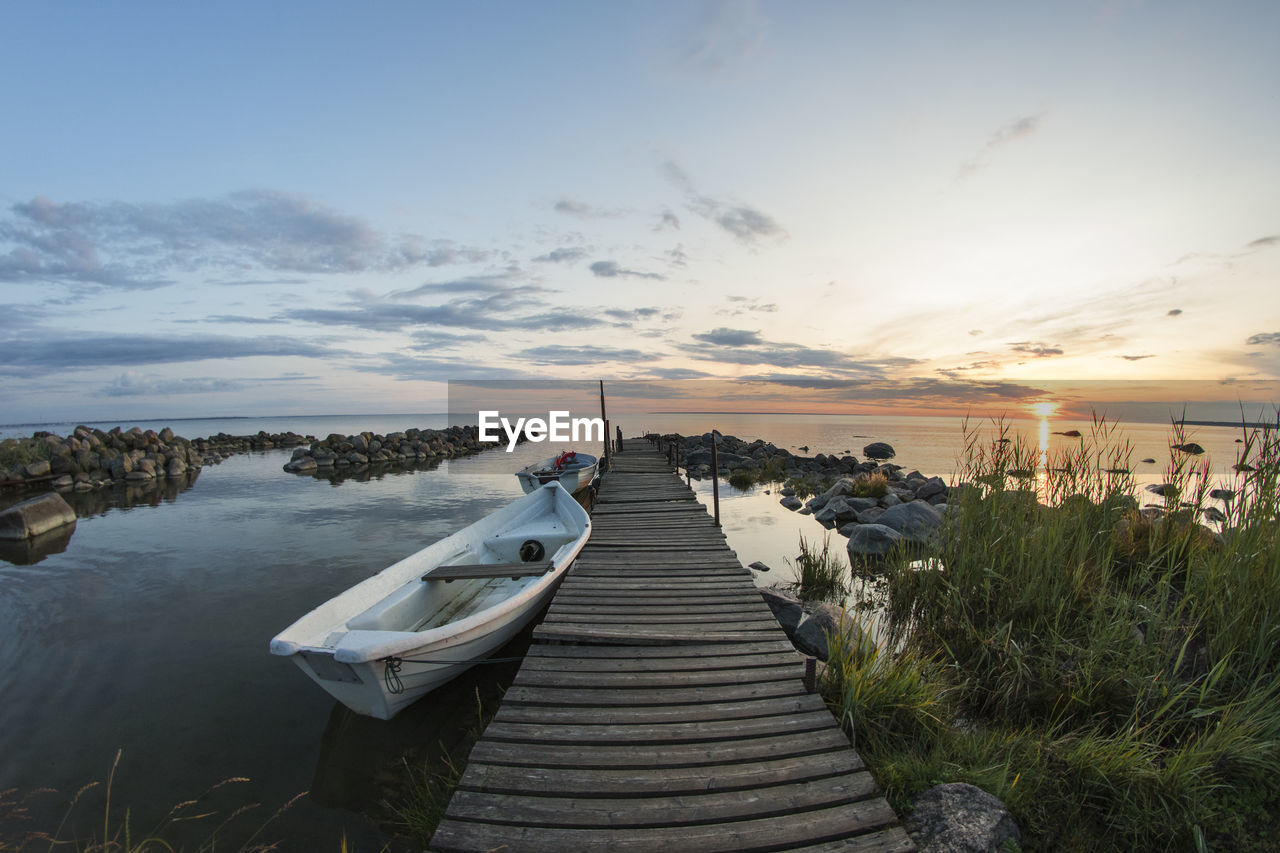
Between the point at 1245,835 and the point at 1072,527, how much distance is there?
3.46m

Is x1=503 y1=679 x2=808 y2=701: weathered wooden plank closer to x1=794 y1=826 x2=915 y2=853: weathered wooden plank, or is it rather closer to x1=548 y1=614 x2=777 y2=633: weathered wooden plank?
x1=548 y1=614 x2=777 y2=633: weathered wooden plank

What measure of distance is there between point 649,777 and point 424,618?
14.8 ft

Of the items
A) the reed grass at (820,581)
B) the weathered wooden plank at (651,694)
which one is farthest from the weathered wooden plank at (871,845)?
the reed grass at (820,581)

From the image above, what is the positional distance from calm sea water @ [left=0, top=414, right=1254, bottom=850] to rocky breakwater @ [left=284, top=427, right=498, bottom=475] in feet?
44.8

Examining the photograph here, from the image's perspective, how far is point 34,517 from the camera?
13922mm

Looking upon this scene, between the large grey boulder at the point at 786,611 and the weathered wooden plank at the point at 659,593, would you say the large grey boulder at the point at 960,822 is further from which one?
the large grey boulder at the point at 786,611

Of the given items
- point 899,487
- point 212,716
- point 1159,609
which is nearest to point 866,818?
point 1159,609

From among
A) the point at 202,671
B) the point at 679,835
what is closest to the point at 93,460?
the point at 202,671

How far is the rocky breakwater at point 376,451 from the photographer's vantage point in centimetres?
3017

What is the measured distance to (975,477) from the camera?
682 centimetres

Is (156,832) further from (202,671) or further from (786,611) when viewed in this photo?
(786,611)

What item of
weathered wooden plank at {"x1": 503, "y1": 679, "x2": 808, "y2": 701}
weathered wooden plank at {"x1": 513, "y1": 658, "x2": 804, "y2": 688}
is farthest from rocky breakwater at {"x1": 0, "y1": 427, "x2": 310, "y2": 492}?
weathered wooden plank at {"x1": 503, "y1": 679, "x2": 808, "y2": 701}

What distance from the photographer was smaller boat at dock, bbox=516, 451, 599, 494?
16.5 metres

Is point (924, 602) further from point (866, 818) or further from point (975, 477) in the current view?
point (866, 818)
